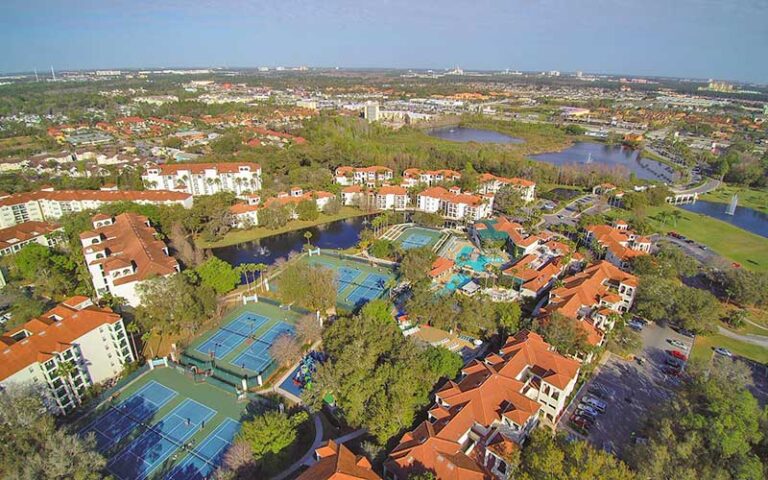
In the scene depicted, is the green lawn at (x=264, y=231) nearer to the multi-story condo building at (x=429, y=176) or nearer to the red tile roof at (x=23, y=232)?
the multi-story condo building at (x=429, y=176)

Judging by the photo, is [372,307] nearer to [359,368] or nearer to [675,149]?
[359,368]

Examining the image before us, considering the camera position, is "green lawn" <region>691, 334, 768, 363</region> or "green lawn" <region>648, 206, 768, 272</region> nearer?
"green lawn" <region>691, 334, 768, 363</region>

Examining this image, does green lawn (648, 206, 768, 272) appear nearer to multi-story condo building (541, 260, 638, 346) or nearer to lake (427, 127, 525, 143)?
multi-story condo building (541, 260, 638, 346)

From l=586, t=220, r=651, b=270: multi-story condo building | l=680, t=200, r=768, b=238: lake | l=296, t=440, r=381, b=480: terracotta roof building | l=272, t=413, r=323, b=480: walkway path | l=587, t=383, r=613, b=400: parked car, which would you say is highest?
l=296, t=440, r=381, b=480: terracotta roof building

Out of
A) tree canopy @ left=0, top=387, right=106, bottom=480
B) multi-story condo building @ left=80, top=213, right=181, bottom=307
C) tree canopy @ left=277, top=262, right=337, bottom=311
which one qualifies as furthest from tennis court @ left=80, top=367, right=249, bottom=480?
tree canopy @ left=277, top=262, right=337, bottom=311

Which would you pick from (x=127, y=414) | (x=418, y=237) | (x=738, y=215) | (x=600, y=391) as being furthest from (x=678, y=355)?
(x=738, y=215)

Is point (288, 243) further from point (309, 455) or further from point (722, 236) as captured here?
point (722, 236)

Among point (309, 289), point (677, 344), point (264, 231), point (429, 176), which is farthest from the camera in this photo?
point (429, 176)
